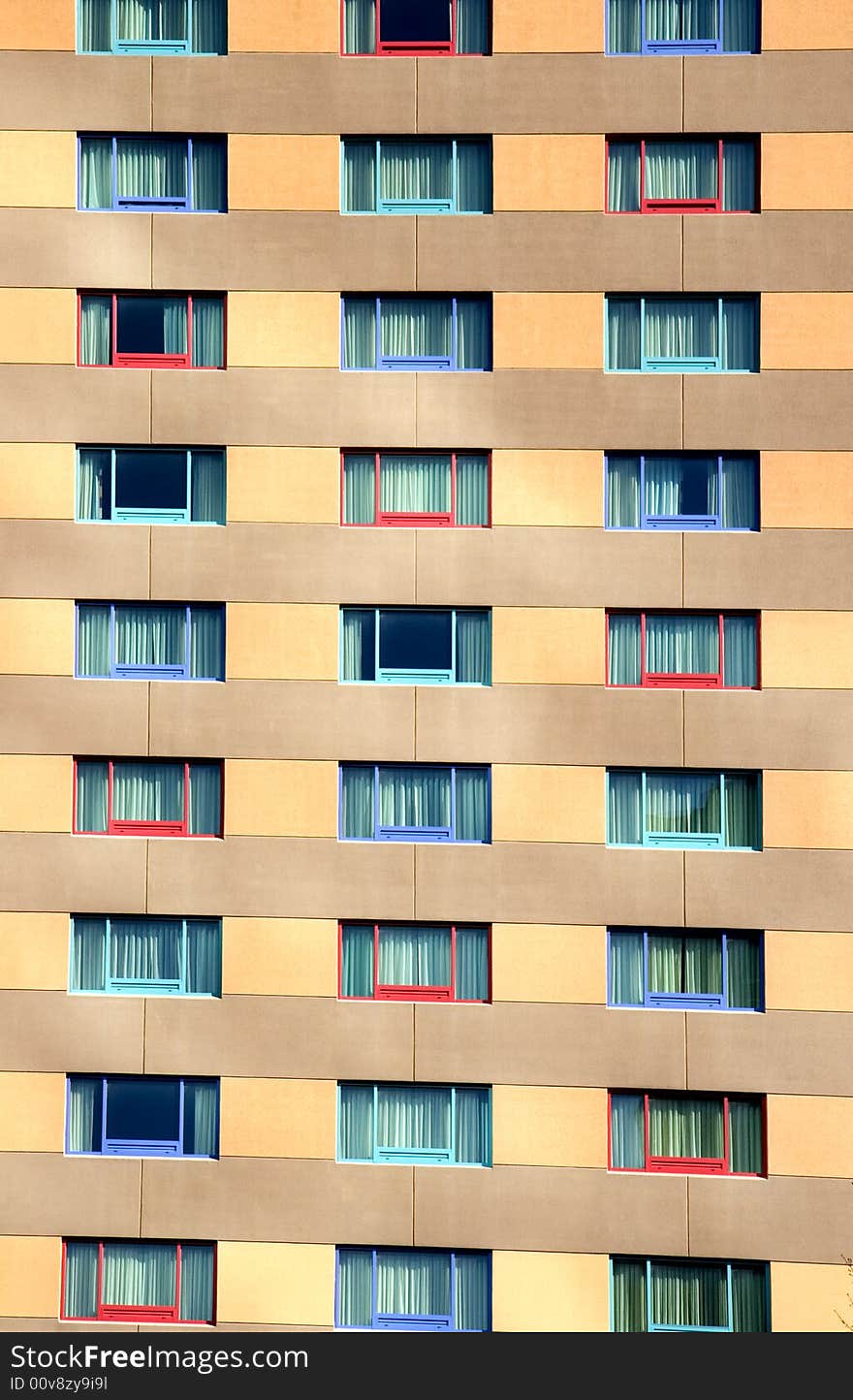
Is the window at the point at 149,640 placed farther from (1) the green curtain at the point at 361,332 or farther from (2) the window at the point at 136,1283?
(2) the window at the point at 136,1283

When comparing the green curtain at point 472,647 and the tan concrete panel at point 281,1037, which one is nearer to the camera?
the tan concrete panel at point 281,1037

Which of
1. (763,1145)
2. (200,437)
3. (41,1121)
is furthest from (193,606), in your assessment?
(763,1145)

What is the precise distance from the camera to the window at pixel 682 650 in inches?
782

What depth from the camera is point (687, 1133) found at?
64.2 feet

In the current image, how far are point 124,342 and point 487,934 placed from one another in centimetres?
1244

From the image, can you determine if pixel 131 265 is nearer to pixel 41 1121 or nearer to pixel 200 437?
pixel 200 437

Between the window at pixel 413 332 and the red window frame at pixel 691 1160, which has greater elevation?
the window at pixel 413 332

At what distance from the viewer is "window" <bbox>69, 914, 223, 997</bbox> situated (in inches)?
784

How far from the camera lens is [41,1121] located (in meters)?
19.6

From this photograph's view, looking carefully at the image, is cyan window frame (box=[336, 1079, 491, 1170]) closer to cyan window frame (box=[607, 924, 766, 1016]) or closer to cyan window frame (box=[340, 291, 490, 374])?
cyan window frame (box=[607, 924, 766, 1016])

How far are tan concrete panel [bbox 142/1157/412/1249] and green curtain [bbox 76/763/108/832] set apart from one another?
6251 mm

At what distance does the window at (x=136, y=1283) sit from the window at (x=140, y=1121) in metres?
1.64

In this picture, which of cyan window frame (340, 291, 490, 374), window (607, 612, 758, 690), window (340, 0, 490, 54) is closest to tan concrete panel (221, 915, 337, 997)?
window (607, 612, 758, 690)

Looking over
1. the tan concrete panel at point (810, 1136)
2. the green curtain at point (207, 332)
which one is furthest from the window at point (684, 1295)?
the green curtain at point (207, 332)
